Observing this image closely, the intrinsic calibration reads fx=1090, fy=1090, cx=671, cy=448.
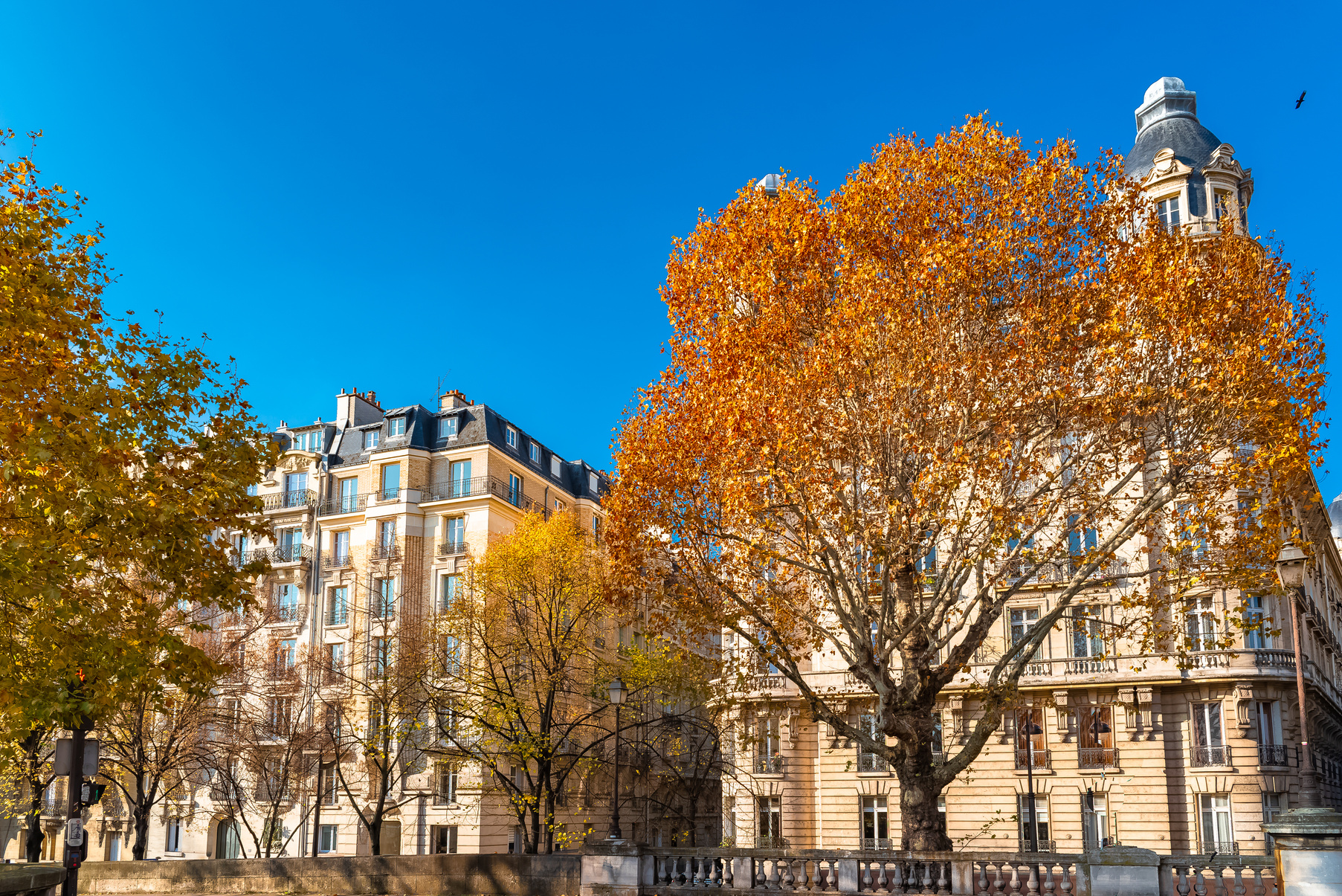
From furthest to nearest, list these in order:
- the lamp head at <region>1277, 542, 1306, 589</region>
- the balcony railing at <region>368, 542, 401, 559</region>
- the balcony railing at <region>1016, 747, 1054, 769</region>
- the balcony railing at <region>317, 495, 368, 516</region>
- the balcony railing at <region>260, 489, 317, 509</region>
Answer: the balcony railing at <region>260, 489, 317, 509</region> → the balcony railing at <region>317, 495, 368, 516</region> → the balcony railing at <region>368, 542, 401, 559</region> → the balcony railing at <region>1016, 747, 1054, 769</region> → the lamp head at <region>1277, 542, 1306, 589</region>

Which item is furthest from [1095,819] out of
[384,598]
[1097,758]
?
[384,598]

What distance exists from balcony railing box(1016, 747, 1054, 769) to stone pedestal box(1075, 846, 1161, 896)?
22011mm

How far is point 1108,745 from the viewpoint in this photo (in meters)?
36.3


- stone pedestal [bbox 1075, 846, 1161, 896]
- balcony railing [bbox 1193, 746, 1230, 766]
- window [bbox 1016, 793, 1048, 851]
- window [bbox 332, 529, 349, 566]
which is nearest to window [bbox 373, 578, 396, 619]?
window [bbox 332, 529, 349, 566]

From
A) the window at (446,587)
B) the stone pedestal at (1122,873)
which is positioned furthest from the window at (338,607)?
the stone pedestal at (1122,873)

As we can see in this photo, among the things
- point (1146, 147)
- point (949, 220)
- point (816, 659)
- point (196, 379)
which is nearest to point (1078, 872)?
point (949, 220)

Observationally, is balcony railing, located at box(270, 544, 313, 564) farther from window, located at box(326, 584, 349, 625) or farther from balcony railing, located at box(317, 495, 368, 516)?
window, located at box(326, 584, 349, 625)

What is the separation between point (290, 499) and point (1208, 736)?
41.9 metres

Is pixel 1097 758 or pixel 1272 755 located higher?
pixel 1272 755

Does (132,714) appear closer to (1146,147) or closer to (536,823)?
(536,823)

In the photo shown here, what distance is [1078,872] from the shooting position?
16.2 meters

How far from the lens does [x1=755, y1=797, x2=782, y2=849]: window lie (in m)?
39.5

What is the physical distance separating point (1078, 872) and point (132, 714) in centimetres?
3164

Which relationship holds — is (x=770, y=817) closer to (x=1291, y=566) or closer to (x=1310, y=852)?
(x=1291, y=566)
